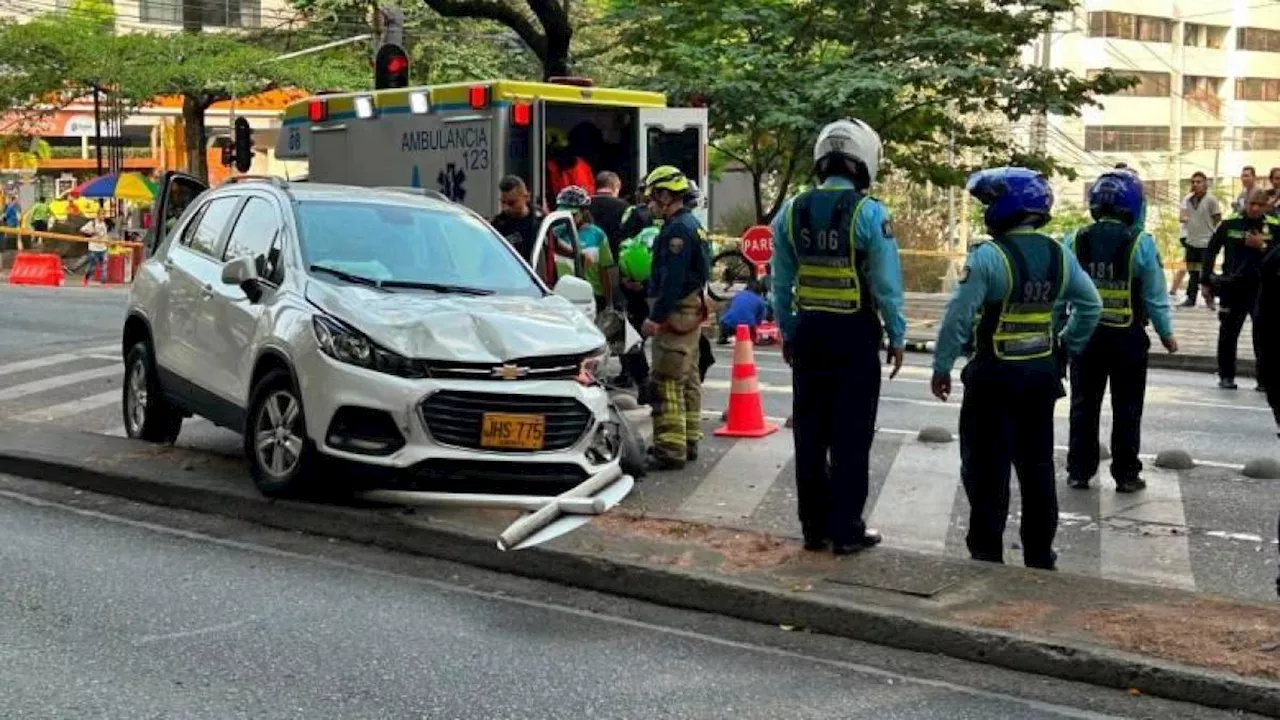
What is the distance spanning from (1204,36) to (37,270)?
48679mm

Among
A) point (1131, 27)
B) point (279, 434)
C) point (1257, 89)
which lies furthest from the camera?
point (1257, 89)

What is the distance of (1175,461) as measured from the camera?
992 centimetres

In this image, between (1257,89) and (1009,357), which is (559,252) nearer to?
(1009,357)

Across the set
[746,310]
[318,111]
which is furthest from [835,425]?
[318,111]

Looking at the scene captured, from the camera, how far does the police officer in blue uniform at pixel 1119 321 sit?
8.92 m

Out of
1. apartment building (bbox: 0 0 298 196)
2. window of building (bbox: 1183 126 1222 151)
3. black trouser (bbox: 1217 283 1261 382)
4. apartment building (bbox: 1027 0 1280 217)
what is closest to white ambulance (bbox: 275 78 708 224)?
black trouser (bbox: 1217 283 1261 382)

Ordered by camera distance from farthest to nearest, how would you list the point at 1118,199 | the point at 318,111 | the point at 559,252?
the point at 318,111 → the point at 559,252 → the point at 1118,199

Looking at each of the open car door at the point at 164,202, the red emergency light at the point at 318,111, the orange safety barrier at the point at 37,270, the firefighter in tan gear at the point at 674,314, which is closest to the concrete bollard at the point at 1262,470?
the firefighter in tan gear at the point at 674,314

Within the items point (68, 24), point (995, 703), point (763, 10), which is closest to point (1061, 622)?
point (995, 703)

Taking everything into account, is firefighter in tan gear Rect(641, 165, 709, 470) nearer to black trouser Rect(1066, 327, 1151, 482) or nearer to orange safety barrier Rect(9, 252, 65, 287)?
black trouser Rect(1066, 327, 1151, 482)

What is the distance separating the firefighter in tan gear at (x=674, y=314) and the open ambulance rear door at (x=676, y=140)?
694cm

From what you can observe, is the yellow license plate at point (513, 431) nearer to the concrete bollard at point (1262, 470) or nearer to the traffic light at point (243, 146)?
the concrete bollard at point (1262, 470)

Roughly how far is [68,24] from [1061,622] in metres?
37.0

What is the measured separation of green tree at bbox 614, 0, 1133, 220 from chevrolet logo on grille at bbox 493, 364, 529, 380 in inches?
487
